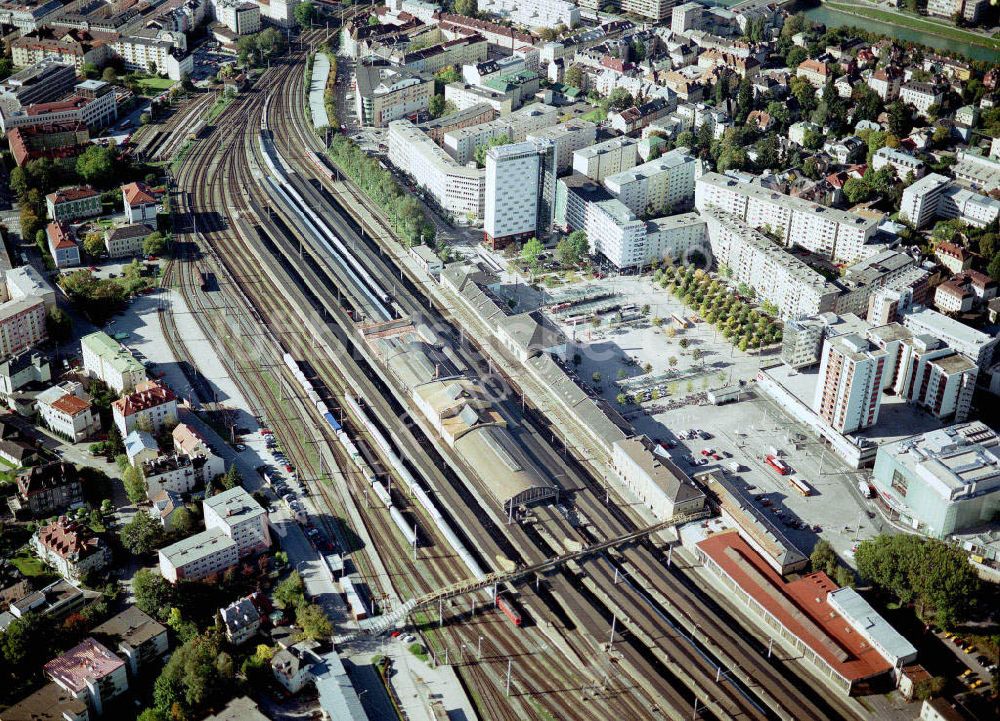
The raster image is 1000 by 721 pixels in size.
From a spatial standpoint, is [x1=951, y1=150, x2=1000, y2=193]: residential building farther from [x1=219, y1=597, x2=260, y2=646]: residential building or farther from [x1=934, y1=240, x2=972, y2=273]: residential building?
[x1=219, y1=597, x2=260, y2=646]: residential building

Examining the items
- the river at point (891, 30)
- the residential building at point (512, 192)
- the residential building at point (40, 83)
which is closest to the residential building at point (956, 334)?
the residential building at point (512, 192)

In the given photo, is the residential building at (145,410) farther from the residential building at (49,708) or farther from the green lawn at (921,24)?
the green lawn at (921,24)

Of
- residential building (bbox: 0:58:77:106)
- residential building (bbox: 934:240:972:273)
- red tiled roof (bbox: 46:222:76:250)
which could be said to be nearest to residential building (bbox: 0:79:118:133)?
residential building (bbox: 0:58:77:106)

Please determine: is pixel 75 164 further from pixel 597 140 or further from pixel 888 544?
pixel 888 544

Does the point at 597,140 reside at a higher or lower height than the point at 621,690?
higher

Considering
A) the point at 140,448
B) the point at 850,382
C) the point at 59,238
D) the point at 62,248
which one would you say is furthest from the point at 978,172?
the point at 59,238

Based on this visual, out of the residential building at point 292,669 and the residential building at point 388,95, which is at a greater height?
the residential building at point 388,95

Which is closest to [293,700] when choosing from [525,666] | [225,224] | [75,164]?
[525,666]
